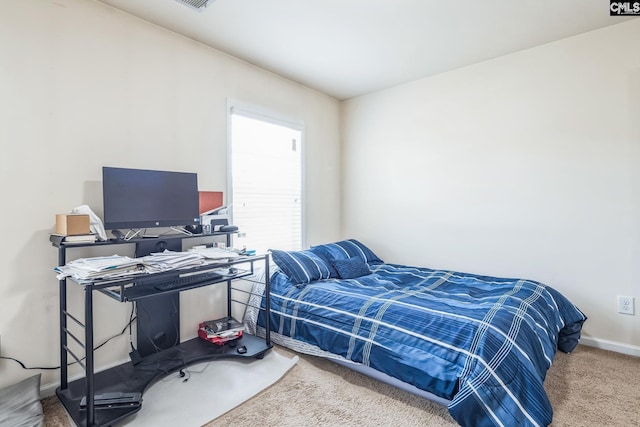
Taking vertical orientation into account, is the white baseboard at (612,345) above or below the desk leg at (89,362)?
below

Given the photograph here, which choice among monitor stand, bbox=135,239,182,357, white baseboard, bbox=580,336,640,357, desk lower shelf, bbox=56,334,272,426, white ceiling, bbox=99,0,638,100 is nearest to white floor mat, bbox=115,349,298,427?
desk lower shelf, bbox=56,334,272,426

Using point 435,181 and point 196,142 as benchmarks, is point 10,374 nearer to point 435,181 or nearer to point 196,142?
point 196,142

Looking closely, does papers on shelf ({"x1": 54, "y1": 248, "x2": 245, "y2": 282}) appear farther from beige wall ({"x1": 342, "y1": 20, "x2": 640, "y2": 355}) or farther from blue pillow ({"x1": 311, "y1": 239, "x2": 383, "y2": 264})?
beige wall ({"x1": 342, "y1": 20, "x2": 640, "y2": 355})

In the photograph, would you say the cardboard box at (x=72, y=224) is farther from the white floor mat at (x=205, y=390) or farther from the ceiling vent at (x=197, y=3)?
the ceiling vent at (x=197, y=3)

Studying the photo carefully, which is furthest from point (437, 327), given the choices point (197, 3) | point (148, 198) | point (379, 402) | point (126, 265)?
point (197, 3)

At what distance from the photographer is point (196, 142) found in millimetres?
2607

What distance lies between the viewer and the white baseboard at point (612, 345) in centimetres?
240

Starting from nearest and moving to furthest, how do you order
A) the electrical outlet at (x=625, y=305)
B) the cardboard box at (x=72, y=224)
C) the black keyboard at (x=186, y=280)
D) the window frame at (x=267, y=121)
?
1. the cardboard box at (x=72, y=224)
2. the black keyboard at (x=186, y=280)
3. the electrical outlet at (x=625, y=305)
4. the window frame at (x=267, y=121)

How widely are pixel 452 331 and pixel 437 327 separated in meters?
0.08

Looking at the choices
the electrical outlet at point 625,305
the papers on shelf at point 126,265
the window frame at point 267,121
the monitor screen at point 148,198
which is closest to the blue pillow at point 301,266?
the window frame at point 267,121

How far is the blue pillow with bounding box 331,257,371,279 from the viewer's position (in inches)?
113

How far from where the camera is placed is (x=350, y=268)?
2.91 metres

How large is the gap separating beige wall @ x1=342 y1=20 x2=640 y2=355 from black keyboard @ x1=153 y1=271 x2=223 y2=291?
2107 millimetres

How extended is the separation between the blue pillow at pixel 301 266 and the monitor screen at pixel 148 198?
744 mm
